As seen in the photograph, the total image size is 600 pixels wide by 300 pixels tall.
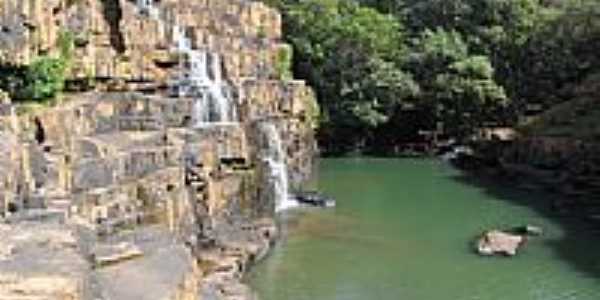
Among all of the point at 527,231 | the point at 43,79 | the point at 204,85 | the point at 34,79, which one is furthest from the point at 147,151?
the point at 527,231

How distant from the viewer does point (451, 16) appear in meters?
71.6

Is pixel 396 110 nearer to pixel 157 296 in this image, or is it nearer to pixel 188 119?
pixel 188 119

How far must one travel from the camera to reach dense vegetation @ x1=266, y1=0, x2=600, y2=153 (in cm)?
6562

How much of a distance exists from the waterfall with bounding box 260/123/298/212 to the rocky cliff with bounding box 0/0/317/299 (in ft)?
0.43

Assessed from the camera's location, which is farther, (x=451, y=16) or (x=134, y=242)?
(x=451, y=16)

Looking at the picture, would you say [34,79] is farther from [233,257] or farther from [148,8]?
[148,8]

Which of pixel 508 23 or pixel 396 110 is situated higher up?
pixel 508 23

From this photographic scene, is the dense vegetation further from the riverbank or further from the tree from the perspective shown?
the riverbank

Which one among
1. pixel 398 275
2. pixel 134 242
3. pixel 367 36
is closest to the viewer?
pixel 134 242

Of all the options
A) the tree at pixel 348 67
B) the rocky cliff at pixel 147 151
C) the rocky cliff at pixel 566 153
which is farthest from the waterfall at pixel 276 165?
Answer: the tree at pixel 348 67

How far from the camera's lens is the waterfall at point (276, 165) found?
45.9 m

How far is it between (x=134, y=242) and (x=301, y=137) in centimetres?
3011

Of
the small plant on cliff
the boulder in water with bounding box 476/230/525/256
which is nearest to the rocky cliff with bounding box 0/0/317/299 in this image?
the small plant on cliff

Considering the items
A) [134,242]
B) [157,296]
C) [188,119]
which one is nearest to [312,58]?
[188,119]
